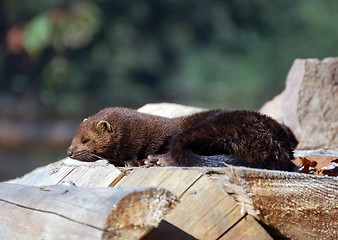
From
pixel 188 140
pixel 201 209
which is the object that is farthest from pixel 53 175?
pixel 201 209

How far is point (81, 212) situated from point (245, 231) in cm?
85

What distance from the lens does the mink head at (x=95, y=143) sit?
3920 mm

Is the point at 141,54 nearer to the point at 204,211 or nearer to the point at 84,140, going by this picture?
the point at 84,140

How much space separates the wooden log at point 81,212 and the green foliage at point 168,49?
45.5 feet

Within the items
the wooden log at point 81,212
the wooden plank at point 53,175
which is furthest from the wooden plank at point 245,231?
the wooden plank at point 53,175

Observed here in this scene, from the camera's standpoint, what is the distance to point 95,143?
13.0ft

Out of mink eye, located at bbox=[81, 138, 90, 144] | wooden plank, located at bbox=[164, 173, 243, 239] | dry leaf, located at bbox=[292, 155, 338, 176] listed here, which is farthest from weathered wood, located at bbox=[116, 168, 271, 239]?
mink eye, located at bbox=[81, 138, 90, 144]

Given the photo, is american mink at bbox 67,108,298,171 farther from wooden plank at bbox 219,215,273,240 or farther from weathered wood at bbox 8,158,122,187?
wooden plank at bbox 219,215,273,240

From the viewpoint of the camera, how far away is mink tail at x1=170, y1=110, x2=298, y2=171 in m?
3.39

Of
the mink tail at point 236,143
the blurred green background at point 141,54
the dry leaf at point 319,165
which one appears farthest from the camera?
the blurred green background at point 141,54

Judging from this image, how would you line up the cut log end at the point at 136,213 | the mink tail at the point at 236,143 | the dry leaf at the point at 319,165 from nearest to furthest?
1. the cut log end at the point at 136,213
2. the mink tail at the point at 236,143
3. the dry leaf at the point at 319,165

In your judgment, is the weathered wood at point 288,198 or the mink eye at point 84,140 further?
the mink eye at point 84,140

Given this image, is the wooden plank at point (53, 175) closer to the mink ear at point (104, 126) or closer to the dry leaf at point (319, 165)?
the mink ear at point (104, 126)

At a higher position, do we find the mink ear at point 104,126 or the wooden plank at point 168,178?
the mink ear at point 104,126
